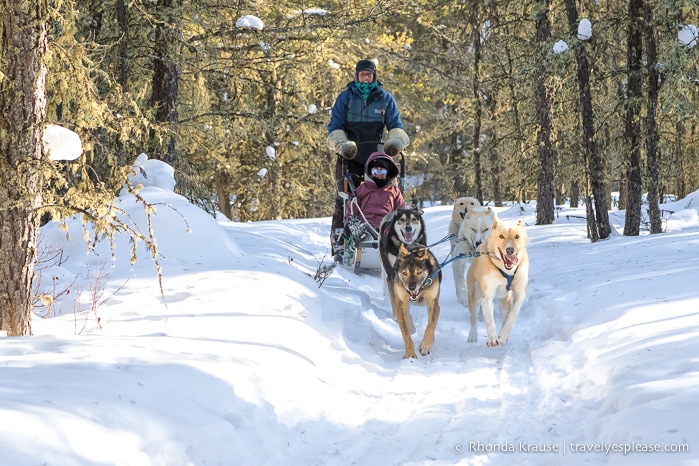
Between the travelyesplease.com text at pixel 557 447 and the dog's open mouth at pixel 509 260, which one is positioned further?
A: the dog's open mouth at pixel 509 260

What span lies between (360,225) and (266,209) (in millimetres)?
14987

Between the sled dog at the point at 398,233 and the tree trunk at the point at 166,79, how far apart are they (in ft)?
13.3

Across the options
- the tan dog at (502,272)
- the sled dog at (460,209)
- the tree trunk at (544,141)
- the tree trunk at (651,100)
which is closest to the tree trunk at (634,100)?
the tree trunk at (651,100)

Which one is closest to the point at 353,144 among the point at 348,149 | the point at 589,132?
the point at 348,149

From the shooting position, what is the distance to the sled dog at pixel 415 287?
5.61 metres

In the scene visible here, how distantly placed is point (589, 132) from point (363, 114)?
13.4ft

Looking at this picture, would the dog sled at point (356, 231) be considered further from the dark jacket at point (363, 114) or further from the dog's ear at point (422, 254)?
→ the dog's ear at point (422, 254)

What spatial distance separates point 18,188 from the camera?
4.14 metres

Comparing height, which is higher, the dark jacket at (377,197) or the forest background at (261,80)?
the forest background at (261,80)

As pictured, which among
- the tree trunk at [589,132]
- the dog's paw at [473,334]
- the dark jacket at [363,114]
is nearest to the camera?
the dog's paw at [473,334]

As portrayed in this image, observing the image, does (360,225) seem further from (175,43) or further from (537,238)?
(537,238)

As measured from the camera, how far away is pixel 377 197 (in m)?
8.80

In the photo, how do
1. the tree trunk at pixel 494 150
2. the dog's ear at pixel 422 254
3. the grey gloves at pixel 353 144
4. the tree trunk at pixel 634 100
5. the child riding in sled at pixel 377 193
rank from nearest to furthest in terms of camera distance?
the dog's ear at pixel 422 254
the child riding in sled at pixel 377 193
the grey gloves at pixel 353 144
the tree trunk at pixel 634 100
the tree trunk at pixel 494 150

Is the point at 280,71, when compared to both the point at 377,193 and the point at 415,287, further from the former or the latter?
the point at 415,287
